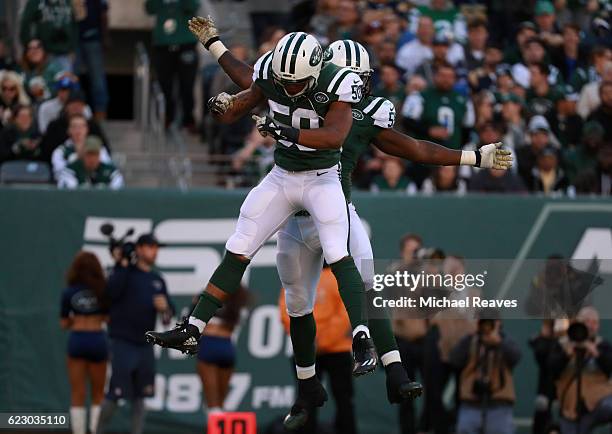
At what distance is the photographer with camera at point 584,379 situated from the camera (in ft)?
42.9

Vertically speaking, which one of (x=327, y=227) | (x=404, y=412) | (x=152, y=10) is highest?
(x=152, y=10)

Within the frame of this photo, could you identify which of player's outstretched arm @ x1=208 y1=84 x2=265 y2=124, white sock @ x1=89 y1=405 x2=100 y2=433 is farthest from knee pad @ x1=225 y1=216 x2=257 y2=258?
white sock @ x1=89 y1=405 x2=100 y2=433

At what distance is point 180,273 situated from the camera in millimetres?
14062

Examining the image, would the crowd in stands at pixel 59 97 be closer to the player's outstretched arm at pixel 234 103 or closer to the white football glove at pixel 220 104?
the player's outstretched arm at pixel 234 103

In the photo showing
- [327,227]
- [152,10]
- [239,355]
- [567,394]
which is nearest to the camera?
[327,227]

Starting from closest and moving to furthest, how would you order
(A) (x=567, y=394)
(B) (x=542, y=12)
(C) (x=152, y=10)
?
(A) (x=567, y=394), (C) (x=152, y=10), (B) (x=542, y=12)

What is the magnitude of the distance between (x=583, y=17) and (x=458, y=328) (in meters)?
5.94

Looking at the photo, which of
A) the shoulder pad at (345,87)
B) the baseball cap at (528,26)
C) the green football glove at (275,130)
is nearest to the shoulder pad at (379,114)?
the shoulder pad at (345,87)

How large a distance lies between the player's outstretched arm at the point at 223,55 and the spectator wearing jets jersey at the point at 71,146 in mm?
4824

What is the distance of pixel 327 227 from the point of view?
905 centimetres

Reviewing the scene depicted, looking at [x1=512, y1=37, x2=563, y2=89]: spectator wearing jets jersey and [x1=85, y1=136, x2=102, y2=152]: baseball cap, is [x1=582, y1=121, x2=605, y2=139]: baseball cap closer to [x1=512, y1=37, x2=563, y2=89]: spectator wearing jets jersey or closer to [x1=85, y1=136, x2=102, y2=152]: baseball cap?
[x1=512, y1=37, x2=563, y2=89]: spectator wearing jets jersey

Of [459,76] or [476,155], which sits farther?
[459,76]

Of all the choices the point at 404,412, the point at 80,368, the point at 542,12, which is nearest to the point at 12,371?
the point at 80,368

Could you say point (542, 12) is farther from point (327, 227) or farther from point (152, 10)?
point (327, 227)
